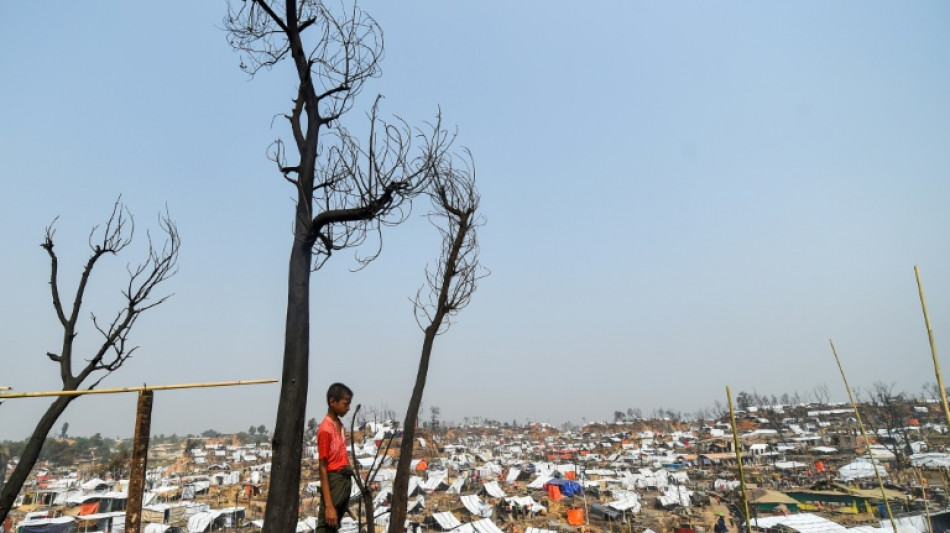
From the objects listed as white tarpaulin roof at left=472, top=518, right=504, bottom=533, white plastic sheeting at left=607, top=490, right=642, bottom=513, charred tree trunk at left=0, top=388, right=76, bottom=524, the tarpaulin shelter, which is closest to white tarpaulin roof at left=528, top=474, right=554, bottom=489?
white plastic sheeting at left=607, top=490, right=642, bottom=513

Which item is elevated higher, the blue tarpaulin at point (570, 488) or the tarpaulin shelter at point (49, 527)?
the tarpaulin shelter at point (49, 527)

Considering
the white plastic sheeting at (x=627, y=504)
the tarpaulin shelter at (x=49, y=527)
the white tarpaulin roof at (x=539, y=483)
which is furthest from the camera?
the white tarpaulin roof at (x=539, y=483)

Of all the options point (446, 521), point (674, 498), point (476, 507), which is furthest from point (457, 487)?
point (674, 498)

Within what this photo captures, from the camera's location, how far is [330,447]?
8.77 ft

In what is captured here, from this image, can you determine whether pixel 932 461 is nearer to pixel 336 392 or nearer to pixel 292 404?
pixel 336 392

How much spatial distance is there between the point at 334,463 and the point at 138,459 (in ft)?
3.27

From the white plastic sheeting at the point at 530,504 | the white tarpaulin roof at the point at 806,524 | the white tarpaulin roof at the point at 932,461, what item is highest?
the white tarpaulin roof at the point at 806,524

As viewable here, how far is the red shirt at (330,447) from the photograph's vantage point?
8.67 ft

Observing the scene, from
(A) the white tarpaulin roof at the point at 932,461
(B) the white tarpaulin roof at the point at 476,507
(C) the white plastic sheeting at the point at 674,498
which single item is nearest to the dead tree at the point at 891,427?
(A) the white tarpaulin roof at the point at 932,461

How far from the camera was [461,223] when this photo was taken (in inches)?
212

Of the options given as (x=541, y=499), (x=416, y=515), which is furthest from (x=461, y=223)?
(x=541, y=499)

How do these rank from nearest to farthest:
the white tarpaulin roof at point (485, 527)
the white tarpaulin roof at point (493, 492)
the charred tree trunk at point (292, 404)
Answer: the charred tree trunk at point (292, 404)
the white tarpaulin roof at point (485, 527)
the white tarpaulin roof at point (493, 492)

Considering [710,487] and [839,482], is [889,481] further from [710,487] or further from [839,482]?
[710,487]

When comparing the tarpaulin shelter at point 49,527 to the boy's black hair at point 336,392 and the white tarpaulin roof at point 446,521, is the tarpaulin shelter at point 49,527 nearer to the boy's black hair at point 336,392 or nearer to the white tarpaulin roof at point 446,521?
the white tarpaulin roof at point 446,521
